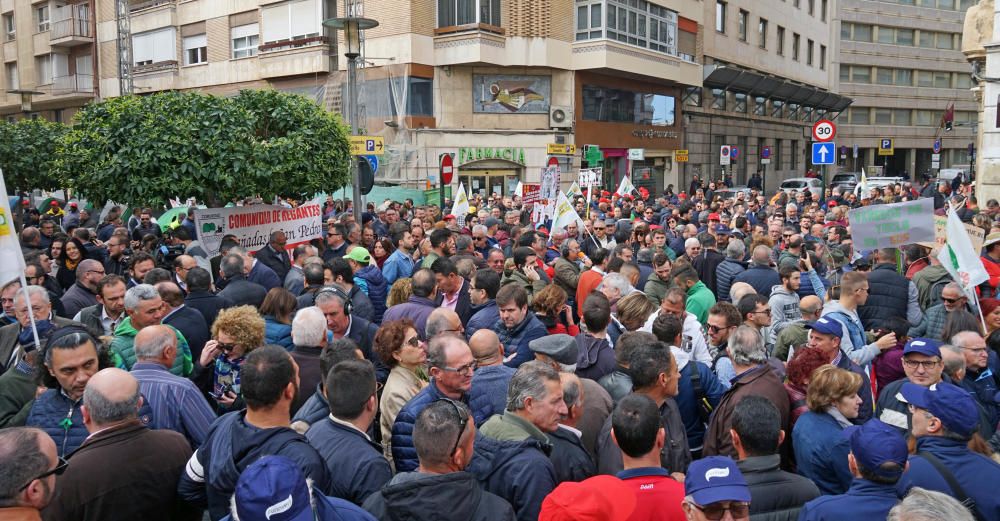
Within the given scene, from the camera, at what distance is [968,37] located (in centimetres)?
1767

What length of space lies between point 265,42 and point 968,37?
2352cm

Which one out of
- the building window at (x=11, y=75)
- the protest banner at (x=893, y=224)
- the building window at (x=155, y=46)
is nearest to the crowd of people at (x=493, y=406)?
the protest banner at (x=893, y=224)

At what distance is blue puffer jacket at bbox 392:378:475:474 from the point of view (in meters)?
3.95

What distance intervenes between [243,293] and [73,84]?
3902 centimetres

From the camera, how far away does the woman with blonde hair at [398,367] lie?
4.57m

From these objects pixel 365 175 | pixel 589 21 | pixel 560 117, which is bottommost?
pixel 365 175

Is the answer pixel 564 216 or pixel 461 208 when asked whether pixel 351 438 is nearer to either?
pixel 564 216

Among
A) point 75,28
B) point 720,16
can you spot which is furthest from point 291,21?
point 720,16

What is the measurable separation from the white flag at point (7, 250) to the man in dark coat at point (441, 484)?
3.54 m

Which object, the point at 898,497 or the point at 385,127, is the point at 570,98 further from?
the point at 898,497

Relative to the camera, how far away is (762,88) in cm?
3969

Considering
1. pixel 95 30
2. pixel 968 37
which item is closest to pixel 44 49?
pixel 95 30

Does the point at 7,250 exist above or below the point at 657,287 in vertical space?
above

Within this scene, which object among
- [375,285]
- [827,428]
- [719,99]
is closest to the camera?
[827,428]
